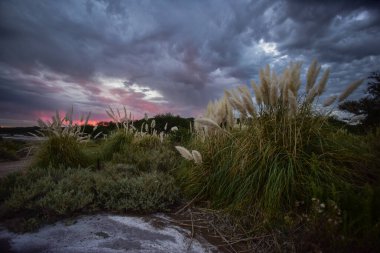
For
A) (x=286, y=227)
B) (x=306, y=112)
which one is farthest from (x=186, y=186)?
(x=306, y=112)

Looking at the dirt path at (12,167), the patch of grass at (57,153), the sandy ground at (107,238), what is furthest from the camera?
the dirt path at (12,167)

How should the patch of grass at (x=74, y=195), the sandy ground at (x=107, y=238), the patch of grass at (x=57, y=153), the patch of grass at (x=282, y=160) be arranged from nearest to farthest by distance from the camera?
the sandy ground at (x=107, y=238) → the patch of grass at (x=282, y=160) → the patch of grass at (x=74, y=195) → the patch of grass at (x=57, y=153)

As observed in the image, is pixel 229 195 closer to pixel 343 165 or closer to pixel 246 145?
pixel 246 145

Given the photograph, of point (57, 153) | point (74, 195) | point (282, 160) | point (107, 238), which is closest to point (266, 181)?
point (282, 160)

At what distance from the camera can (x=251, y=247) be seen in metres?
2.50

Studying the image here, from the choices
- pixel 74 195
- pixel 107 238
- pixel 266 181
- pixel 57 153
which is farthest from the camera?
pixel 57 153

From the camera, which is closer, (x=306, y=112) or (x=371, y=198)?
(x=371, y=198)

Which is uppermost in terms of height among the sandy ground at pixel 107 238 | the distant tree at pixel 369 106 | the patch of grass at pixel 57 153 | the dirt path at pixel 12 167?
the distant tree at pixel 369 106

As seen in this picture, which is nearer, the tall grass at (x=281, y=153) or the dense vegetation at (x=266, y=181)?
the dense vegetation at (x=266, y=181)

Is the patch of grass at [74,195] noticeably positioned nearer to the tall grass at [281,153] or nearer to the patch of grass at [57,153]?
the tall grass at [281,153]

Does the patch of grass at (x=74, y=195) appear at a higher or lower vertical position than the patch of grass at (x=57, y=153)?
lower

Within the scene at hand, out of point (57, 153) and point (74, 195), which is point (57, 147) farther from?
point (74, 195)

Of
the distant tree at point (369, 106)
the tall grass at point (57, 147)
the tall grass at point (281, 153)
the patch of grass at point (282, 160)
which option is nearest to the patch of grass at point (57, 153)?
the tall grass at point (57, 147)

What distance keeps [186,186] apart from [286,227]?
1.72m
